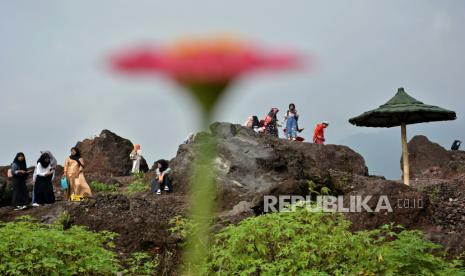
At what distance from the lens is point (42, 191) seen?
571 inches

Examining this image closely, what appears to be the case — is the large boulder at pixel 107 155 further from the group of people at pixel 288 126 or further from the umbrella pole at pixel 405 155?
the umbrella pole at pixel 405 155

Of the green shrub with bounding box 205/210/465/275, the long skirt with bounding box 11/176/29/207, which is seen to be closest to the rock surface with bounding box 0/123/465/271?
the long skirt with bounding box 11/176/29/207

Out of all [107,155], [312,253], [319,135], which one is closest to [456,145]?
[319,135]

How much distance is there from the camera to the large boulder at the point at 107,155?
2412 cm

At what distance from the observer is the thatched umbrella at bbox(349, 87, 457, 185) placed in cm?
1461

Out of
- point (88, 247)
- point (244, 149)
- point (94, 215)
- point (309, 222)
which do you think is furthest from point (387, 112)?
point (88, 247)

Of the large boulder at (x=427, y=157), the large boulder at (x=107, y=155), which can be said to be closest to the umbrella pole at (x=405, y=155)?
the large boulder at (x=427, y=157)

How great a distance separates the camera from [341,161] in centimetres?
1959

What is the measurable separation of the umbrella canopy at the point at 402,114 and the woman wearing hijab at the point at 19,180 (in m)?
8.24

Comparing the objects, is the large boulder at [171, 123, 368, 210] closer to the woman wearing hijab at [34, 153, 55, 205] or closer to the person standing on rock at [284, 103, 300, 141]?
the person standing on rock at [284, 103, 300, 141]

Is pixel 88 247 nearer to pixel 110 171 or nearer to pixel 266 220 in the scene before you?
pixel 266 220

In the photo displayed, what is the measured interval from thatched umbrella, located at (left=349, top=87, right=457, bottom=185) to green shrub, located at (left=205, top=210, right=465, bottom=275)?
29.9 ft

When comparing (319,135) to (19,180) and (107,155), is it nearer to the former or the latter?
(107,155)

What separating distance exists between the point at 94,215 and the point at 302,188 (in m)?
3.81
